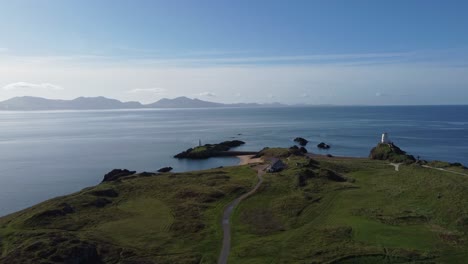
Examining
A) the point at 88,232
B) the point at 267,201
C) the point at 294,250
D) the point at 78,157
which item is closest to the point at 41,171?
the point at 78,157

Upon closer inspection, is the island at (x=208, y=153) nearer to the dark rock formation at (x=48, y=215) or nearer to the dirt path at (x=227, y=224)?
the dirt path at (x=227, y=224)

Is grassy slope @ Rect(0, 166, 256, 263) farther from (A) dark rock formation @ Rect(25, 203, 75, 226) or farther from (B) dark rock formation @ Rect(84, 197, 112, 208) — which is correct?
(B) dark rock formation @ Rect(84, 197, 112, 208)

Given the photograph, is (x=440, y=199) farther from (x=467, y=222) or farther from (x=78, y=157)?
(x=78, y=157)

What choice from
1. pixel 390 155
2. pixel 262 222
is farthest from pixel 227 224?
pixel 390 155

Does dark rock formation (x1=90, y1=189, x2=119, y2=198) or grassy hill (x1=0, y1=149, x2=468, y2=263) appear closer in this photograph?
grassy hill (x1=0, y1=149, x2=468, y2=263)

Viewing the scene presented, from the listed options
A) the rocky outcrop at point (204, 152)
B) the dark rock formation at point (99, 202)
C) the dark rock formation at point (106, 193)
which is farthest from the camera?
the rocky outcrop at point (204, 152)

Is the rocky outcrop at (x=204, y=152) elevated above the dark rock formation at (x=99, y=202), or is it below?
below

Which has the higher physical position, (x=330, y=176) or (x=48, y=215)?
(x=330, y=176)

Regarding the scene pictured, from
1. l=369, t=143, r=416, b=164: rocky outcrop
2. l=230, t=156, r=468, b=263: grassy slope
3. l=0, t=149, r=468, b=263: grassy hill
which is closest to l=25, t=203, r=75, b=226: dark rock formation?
Answer: l=0, t=149, r=468, b=263: grassy hill

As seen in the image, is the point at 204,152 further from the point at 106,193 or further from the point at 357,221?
the point at 357,221

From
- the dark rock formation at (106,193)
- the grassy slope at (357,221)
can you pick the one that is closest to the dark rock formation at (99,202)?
the dark rock formation at (106,193)
